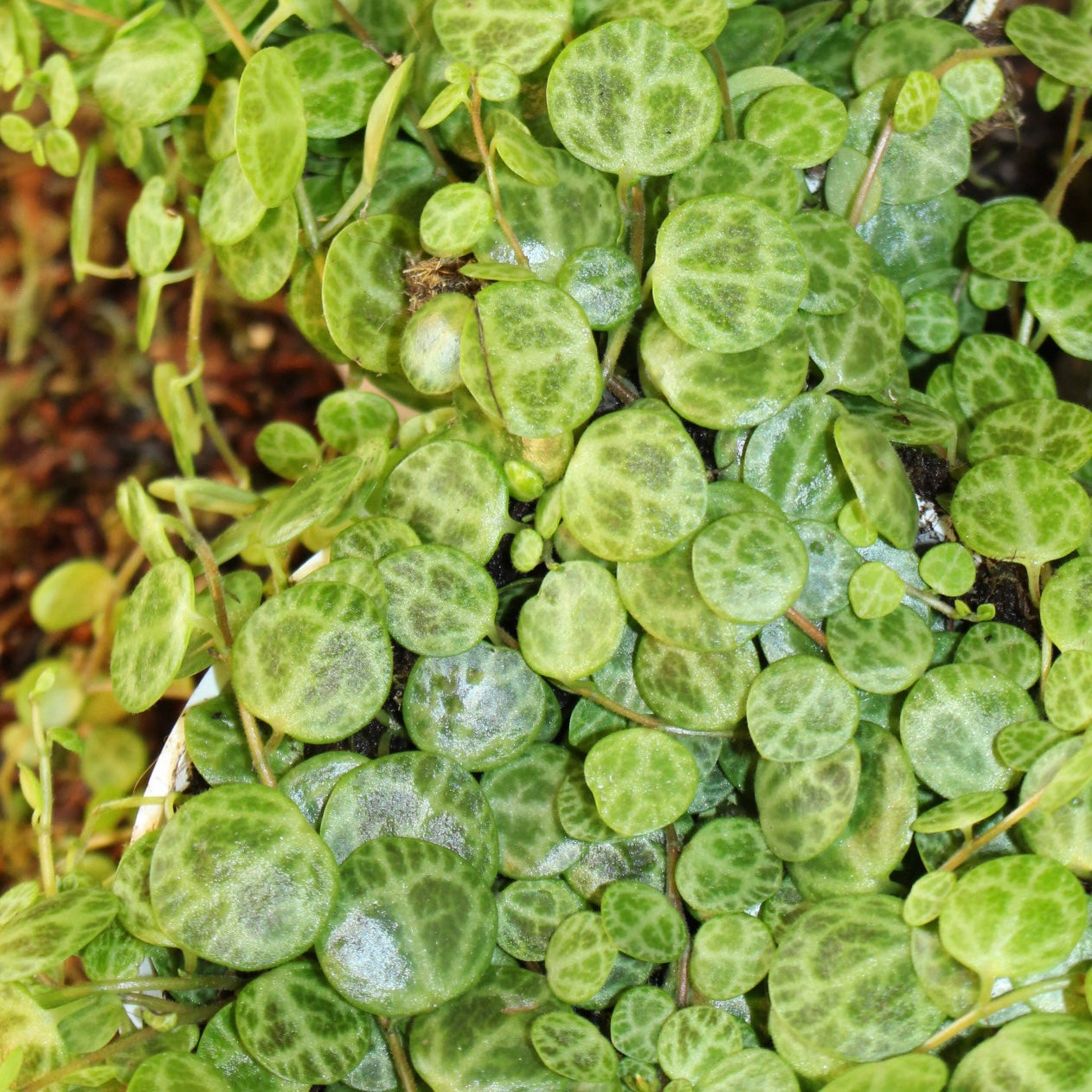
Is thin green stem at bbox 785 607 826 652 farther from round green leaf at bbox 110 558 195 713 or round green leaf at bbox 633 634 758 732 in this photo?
round green leaf at bbox 110 558 195 713

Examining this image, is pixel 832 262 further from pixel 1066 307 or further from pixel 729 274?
pixel 1066 307

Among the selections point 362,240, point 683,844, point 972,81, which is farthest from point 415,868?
point 972,81

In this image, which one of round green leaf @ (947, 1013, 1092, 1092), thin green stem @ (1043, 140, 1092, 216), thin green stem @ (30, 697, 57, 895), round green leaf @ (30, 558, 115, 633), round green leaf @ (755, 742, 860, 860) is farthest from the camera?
round green leaf @ (30, 558, 115, 633)

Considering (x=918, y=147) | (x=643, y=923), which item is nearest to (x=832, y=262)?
(x=918, y=147)

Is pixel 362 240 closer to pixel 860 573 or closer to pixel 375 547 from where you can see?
pixel 375 547

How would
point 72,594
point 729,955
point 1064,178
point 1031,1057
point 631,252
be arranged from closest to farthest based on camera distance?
point 1031,1057
point 729,955
point 631,252
point 1064,178
point 72,594

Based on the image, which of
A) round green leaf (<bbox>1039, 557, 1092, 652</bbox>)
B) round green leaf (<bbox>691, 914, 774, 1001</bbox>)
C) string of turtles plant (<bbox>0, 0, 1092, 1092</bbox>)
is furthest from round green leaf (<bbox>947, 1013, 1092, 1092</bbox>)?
round green leaf (<bbox>1039, 557, 1092, 652</bbox>)
